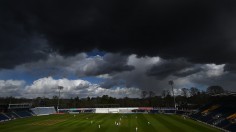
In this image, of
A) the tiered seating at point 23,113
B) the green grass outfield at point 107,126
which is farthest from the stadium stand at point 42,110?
the green grass outfield at point 107,126

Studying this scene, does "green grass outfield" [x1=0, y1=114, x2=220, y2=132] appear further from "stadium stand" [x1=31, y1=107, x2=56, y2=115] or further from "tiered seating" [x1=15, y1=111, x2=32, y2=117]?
"stadium stand" [x1=31, y1=107, x2=56, y2=115]

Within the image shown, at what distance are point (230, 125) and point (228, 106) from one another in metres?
26.4

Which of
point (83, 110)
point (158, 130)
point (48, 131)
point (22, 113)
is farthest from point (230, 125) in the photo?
point (83, 110)

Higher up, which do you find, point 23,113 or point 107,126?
point 23,113

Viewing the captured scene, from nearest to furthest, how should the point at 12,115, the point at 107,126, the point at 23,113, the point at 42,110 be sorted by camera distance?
the point at 107,126 → the point at 12,115 → the point at 23,113 → the point at 42,110

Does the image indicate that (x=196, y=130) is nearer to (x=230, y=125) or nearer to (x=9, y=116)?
(x=230, y=125)

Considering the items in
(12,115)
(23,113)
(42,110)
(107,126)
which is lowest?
(107,126)

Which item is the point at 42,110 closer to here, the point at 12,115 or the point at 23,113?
the point at 23,113

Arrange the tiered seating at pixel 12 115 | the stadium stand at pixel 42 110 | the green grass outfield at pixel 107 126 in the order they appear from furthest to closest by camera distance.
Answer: the stadium stand at pixel 42 110
the tiered seating at pixel 12 115
the green grass outfield at pixel 107 126

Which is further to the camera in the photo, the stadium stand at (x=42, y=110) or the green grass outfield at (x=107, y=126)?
the stadium stand at (x=42, y=110)

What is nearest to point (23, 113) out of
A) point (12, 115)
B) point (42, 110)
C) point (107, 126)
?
point (12, 115)

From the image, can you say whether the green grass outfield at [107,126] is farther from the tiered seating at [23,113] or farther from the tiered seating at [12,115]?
the tiered seating at [23,113]

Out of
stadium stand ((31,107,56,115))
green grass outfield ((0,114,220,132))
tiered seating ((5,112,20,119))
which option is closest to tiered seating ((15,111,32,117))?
tiered seating ((5,112,20,119))

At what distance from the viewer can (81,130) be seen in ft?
227
